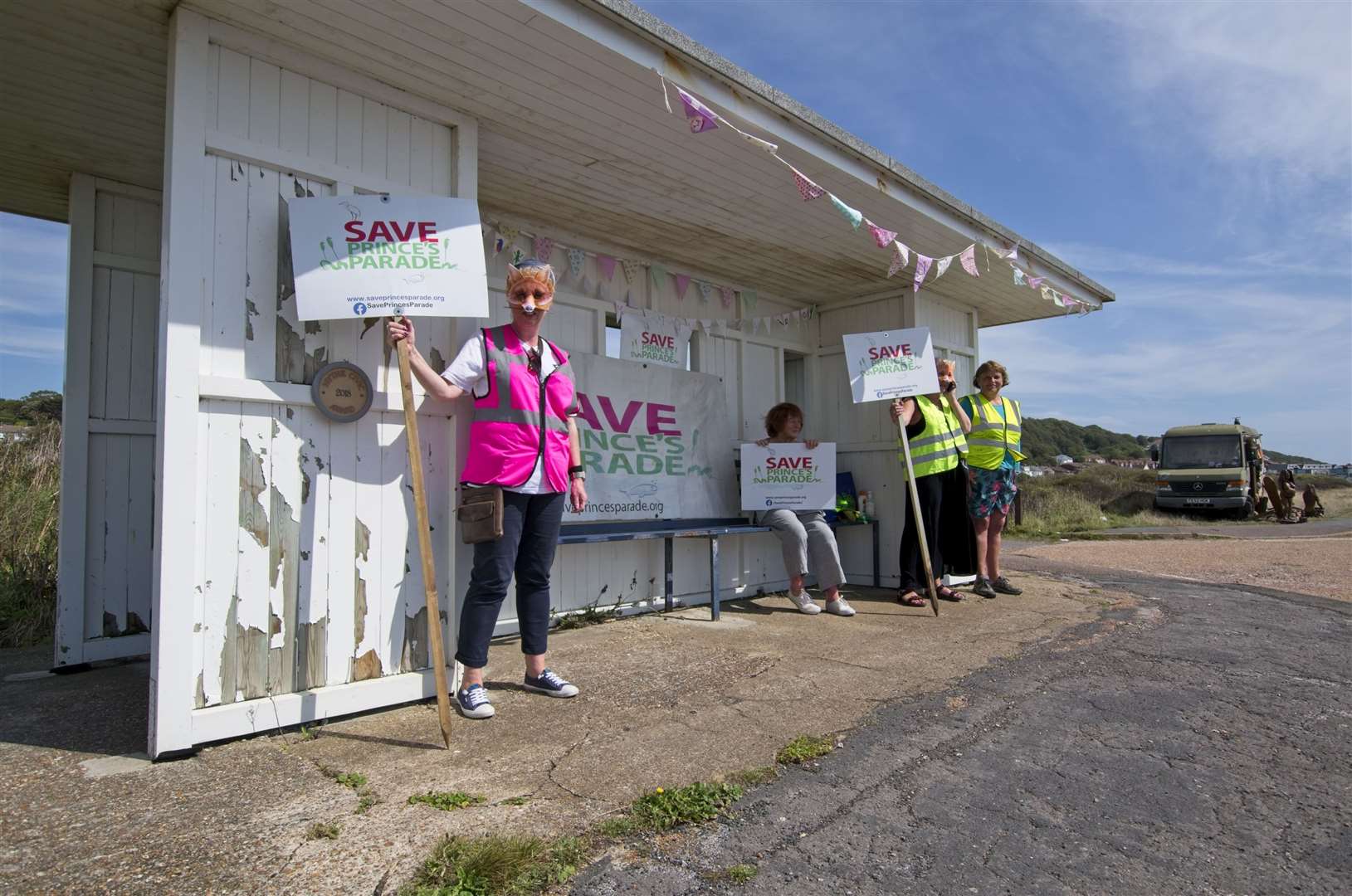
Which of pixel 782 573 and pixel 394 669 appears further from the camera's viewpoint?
A: pixel 782 573

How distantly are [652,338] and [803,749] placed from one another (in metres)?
3.91

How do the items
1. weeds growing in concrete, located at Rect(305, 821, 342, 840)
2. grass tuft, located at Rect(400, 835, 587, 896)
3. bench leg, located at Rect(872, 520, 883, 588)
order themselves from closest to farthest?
1. grass tuft, located at Rect(400, 835, 587, 896)
2. weeds growing in concrete, located at Rect(305, 821, 342, 840)
3. bench leg, located at Rect(872, 520, 883, 588)

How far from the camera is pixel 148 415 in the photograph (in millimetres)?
4652

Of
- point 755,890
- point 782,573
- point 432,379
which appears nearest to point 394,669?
point 432,379

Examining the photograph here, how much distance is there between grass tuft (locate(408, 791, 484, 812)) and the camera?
2328mm

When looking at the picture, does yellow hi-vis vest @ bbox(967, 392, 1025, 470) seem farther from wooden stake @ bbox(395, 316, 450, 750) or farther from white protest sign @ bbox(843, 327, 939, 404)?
wooden stake @ bbox(395, 316, 450, 750)

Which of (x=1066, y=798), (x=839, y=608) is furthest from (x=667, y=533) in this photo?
(x=1066, y=798)

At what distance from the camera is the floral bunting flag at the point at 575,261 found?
5.62 metres

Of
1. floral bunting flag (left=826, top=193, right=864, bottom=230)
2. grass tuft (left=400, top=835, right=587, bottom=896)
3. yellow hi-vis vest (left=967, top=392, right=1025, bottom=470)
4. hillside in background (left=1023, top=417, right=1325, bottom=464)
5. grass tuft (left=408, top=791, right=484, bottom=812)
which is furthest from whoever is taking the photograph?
hillside in background (left=1023, top=417, right=1325, bottom=464)

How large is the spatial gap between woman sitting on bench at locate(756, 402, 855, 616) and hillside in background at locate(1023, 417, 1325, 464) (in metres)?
70.2

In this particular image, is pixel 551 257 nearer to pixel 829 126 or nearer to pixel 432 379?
pixel 829 126

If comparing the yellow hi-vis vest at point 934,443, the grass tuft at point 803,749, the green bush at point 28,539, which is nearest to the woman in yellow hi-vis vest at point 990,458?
the yellow hi-vis vest at point 934,443

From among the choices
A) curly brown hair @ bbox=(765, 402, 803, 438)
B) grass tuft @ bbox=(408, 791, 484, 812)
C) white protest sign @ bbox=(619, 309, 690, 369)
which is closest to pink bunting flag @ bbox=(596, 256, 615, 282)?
white protest sign @ bbox=(619, 309, 690, 369)

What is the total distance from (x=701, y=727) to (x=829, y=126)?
11.0 feet
